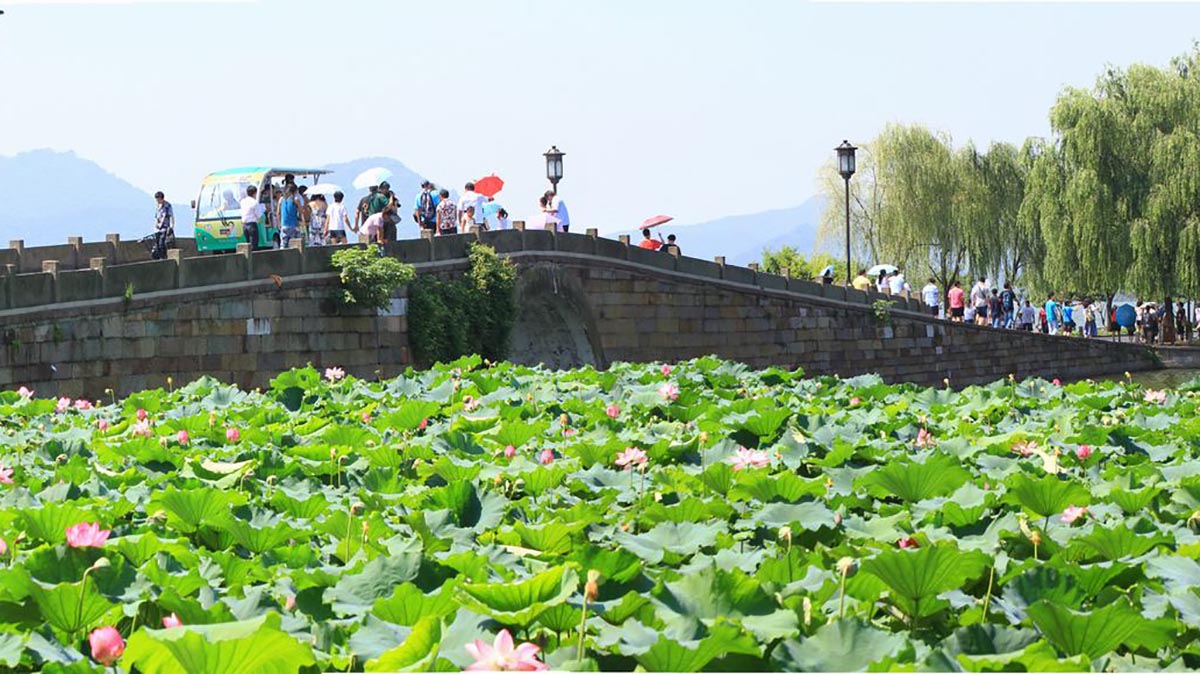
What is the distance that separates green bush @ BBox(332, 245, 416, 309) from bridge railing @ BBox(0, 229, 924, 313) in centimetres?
27

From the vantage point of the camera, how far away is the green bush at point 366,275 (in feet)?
72.7

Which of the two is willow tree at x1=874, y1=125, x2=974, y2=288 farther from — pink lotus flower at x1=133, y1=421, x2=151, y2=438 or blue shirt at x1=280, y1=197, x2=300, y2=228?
pink lotus flower at x1=133, y1=421, x2=151, y2=438

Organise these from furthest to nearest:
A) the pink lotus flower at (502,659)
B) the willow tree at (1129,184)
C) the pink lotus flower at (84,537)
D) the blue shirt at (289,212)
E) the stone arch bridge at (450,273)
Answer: the willow tree at (1129,184) < the blue shirt at (289,212) < the stone arch bridge at (450,273) < the pink lotus flower at (84,537) < the pink lotus flower at (502,659)

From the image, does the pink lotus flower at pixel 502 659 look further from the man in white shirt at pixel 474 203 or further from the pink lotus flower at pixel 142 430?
the man in white shirt at pixel 474 203

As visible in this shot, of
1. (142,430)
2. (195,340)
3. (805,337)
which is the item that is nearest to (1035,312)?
(805,337)

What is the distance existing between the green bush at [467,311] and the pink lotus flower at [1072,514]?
19.8 meters

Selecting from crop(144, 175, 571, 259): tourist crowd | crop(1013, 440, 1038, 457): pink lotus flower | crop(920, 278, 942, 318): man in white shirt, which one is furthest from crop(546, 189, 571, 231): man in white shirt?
crop(1013, 440, 1038, 457): pink lotus flower

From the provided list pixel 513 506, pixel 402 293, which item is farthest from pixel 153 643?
pixel 402 293

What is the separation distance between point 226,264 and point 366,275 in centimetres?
236

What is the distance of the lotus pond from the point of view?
8.79ft

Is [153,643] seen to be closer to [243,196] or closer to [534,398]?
[534,398]

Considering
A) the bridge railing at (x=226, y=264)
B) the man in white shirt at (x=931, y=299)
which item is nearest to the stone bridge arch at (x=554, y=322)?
the bridge railing at (x=226, y=264)

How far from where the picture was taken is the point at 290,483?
16.6 ft

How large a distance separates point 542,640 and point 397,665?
0.32 meters
